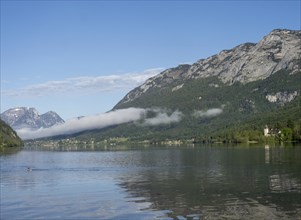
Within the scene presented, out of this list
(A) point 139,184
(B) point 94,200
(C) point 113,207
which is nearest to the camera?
(C) point 113,207

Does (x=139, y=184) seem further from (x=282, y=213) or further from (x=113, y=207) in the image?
(x=282, y=213)

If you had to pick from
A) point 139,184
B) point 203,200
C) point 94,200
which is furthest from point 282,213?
point 139,184

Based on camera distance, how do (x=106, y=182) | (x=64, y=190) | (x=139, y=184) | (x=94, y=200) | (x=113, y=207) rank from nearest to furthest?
(x=113, y=207) → (x=94, y=200) → (x=64, y=190) → (x=139, y=184) → (x=106, y=182)

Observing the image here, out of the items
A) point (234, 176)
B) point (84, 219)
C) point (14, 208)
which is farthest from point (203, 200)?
point (234, 176)

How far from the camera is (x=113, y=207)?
154 ft

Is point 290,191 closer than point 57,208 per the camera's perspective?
No

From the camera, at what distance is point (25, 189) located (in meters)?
66.4

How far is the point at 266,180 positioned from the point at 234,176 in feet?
26.0

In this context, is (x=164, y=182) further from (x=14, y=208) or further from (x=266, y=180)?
(x=14, y=208)

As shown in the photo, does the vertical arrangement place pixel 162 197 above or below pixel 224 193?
below

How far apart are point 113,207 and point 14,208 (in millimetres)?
10462

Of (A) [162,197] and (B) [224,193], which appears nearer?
(A) [162,197]

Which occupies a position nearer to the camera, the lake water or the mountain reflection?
the mountain reflection

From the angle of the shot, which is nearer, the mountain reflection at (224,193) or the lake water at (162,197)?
the mountain reflection at (224,193)
